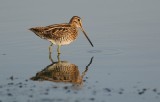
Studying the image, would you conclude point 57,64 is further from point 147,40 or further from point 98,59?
point 147,40

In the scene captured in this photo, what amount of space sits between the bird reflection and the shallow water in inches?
3.8

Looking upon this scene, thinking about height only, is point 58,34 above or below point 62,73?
above

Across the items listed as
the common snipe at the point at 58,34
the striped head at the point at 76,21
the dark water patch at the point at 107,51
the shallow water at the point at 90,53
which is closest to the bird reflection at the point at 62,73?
the shallow water at the point at 90,53

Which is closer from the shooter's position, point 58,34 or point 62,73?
point 62,73

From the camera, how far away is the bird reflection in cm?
1118

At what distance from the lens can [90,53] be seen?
13.8 m

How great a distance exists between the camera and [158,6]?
18281mm

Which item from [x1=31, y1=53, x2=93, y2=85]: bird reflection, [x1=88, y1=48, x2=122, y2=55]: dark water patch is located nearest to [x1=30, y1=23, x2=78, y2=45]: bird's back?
[x1=88, y1=48, x2=122, y2=55]: dark water patch

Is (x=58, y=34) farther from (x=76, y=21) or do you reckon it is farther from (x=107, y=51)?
(x=107, y=51)

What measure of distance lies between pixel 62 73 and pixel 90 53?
7.09 feet

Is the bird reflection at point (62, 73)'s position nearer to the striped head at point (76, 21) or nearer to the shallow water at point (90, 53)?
the shallow water at point (90, 53)

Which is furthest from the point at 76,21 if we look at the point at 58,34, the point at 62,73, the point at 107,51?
the point at 62,73

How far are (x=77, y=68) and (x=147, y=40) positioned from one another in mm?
3099

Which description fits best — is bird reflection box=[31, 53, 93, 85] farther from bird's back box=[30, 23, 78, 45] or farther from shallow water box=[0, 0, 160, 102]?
bird's back box=[30, 23, 78, 45]
